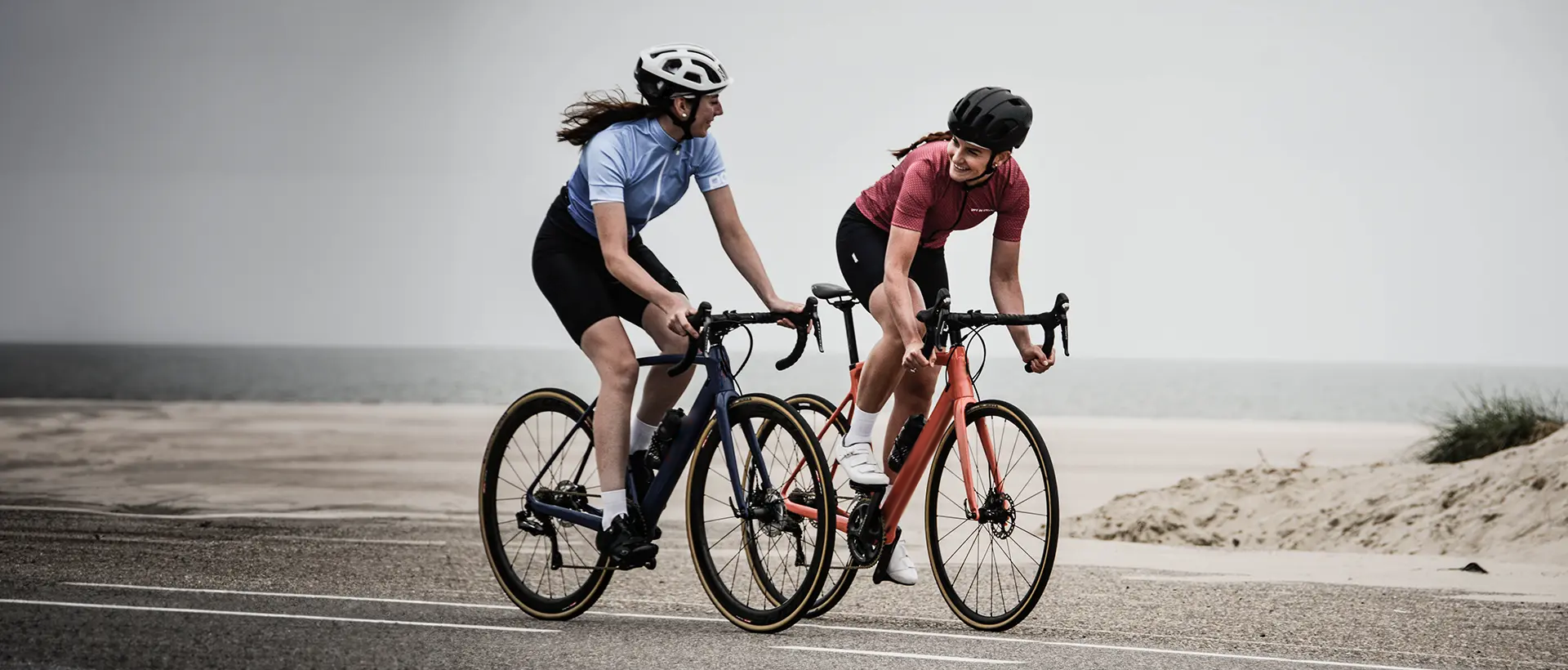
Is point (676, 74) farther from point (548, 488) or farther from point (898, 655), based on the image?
point (898, 655)

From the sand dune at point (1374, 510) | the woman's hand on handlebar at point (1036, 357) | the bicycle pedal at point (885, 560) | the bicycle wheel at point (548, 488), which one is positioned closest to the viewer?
the woman's hand on handlebar at point (1036, 357)

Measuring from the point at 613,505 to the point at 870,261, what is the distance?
1553 mm

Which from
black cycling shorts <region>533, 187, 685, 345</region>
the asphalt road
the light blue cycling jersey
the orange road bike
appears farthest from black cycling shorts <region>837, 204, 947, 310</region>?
the asphalt road

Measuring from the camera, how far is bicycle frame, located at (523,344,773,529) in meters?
6.19

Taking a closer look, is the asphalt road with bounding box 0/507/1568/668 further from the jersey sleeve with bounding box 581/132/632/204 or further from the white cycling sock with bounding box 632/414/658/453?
the jersey sleeve with bounding box 581/132/632/204

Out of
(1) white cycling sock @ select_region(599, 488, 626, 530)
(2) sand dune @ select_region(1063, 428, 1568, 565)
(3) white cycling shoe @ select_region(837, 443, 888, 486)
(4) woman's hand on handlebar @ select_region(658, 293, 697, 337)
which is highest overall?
(4) woman's hand on handlebar @ select_region(658, 293, 697, 337)

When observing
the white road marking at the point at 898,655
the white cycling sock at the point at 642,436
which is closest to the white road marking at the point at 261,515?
the white cycling sock at the point at 642,436

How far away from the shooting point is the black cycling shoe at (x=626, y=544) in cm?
625

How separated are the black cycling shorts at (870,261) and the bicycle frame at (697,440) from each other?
0.87m

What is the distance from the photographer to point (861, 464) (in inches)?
257

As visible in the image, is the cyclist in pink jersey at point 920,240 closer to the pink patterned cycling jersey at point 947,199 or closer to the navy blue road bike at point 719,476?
the pink patterned cycling jersey at point 947,199

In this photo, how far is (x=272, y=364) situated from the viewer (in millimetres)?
122625

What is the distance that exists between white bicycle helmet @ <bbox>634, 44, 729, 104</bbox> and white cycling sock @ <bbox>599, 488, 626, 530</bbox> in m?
1.57

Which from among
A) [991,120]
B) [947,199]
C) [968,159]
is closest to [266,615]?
[947,199]
